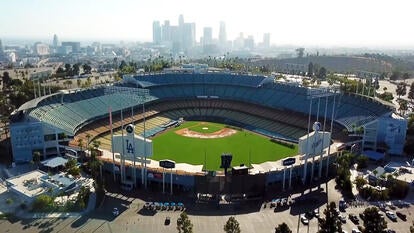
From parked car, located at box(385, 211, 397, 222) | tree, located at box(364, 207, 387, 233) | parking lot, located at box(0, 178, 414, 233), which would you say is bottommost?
parking lot, located at box(0, 178, 414, 233)

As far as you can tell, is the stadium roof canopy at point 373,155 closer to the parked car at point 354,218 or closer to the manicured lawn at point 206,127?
the parked car at point 354,218

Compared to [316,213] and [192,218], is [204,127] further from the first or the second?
[316,213]

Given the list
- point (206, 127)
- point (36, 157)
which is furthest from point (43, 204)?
point (206, 127)

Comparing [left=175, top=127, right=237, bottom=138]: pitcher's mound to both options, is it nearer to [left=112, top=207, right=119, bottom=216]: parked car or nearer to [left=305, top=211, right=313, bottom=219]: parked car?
[left=112, top=207, right=119, bottom=216]: parked car

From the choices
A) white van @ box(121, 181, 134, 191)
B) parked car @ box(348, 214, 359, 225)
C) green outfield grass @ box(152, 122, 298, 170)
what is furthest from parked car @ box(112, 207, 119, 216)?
parked car @ box(348, 214, 359, 225)

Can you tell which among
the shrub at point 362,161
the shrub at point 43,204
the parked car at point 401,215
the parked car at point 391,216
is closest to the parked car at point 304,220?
the parked car at point 391,216

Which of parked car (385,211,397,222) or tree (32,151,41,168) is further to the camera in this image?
tree (32,151,41,168)
